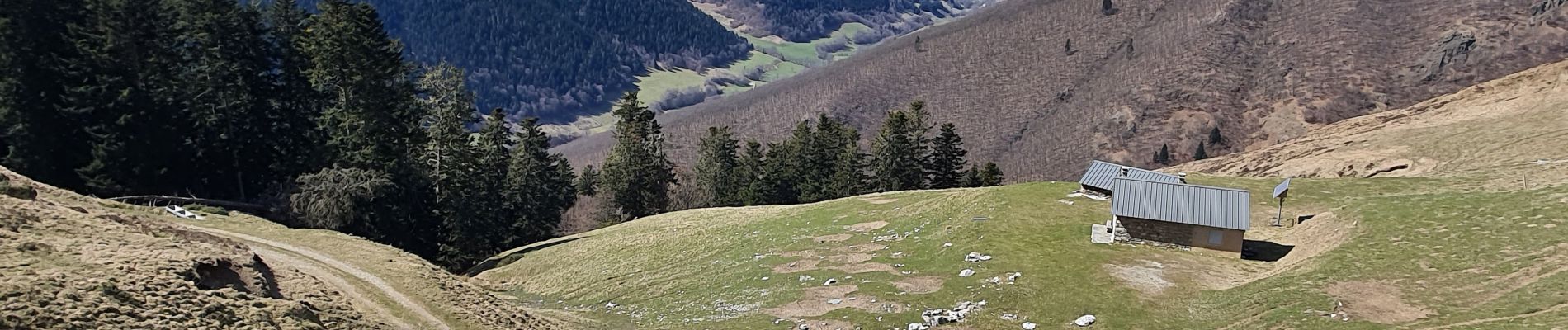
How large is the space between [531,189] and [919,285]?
57191 mm

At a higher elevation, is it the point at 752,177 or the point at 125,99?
the point at 125,99

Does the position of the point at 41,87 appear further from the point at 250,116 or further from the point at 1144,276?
the point at 1144,276

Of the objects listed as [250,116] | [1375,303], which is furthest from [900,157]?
[1375,303]

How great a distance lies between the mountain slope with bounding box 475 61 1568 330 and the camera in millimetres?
35531

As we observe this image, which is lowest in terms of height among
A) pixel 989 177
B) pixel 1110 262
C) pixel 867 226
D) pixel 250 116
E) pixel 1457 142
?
pixel 1110 262

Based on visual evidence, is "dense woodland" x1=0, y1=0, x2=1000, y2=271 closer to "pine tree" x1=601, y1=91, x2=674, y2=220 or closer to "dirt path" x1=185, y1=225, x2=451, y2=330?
"pine tree" x1=601, y1=91, x2=674, y2=220

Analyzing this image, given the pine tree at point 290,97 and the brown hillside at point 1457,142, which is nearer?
the brown hillside at point 1457,142

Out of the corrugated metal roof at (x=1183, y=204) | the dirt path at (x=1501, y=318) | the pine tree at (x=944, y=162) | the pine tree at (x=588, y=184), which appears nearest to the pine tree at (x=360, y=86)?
the corrugated metal roof at (x=1183, y=204)

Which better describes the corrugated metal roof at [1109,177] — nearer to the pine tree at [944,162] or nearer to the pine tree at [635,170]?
the pine tree at [944,162]

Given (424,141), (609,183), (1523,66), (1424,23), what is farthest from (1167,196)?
(1424,23)

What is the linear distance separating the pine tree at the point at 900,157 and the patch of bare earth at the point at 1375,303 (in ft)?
219

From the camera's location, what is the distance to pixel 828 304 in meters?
42.2

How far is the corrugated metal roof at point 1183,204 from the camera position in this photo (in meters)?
46.9

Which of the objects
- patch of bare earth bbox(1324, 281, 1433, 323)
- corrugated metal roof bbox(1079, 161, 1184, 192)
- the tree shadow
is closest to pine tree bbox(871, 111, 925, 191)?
corrugated metal roof bbox(1079, 161, 1184, 192)
